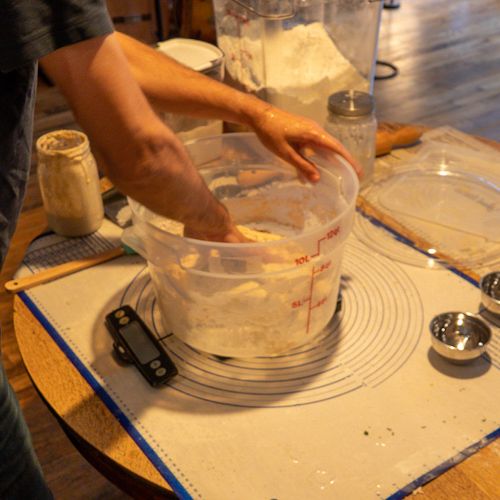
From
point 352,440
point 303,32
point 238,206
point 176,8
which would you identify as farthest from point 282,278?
point 176,8

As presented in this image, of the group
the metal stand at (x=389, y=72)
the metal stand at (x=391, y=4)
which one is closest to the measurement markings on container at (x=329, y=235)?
the metal stand at (x=389, y=72)

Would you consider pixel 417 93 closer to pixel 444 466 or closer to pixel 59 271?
pixel 59 271

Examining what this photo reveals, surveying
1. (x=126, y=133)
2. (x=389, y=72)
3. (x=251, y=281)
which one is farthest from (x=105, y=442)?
(x=389, y=72)

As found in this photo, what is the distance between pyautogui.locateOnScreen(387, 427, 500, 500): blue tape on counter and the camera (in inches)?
25.5

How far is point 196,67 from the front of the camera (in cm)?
123

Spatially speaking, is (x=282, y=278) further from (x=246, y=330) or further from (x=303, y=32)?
(x=303, y=32)

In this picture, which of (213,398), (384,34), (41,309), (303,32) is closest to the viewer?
(213,398)

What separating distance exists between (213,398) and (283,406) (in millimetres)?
81

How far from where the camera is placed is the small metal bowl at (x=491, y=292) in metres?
0.86

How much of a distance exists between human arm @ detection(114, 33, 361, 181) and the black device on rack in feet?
1.00

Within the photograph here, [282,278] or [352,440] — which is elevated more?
[282,278]

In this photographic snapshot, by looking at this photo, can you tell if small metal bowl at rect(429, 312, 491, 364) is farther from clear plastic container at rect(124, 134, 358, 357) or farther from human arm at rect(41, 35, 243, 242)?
human arm at rect(41, 35, 243, 242)

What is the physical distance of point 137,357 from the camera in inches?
31.5

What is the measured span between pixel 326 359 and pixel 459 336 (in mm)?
171
